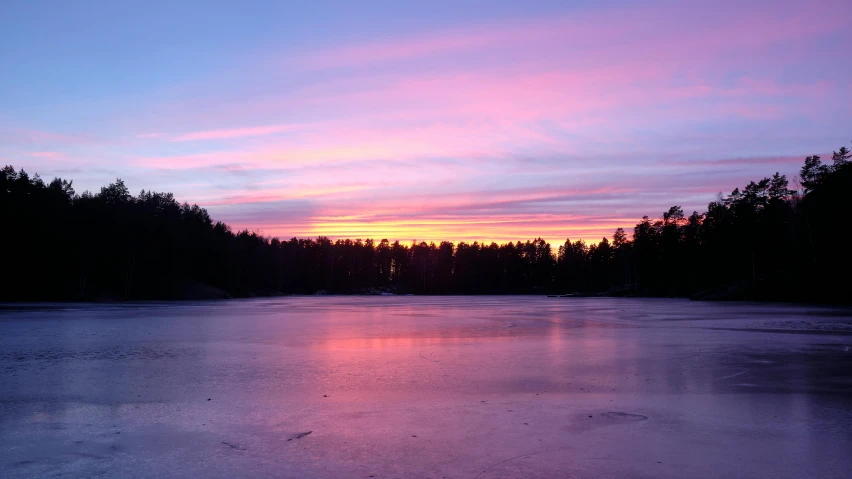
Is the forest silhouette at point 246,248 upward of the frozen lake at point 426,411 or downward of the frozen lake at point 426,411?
upward

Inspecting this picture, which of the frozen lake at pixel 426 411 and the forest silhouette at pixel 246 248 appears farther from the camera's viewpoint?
the forest silhouette at pixel 246 248

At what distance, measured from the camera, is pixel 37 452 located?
5730 mm

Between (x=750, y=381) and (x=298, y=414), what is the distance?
7212 millimetres

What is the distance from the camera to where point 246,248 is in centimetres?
10350

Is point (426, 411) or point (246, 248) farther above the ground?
point (246, 248)

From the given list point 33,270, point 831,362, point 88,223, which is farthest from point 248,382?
point 88,223

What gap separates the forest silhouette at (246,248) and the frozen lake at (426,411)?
44947 mm

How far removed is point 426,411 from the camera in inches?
299

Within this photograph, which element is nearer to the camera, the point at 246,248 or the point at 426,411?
the point at 426,411

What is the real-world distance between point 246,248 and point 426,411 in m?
101

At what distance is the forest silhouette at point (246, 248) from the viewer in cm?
5250

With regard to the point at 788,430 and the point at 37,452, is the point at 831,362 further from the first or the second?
the point at 37,452

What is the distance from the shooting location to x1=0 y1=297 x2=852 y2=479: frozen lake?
5.38 metres

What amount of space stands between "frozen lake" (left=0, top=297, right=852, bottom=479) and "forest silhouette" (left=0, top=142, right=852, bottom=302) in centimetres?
4495
